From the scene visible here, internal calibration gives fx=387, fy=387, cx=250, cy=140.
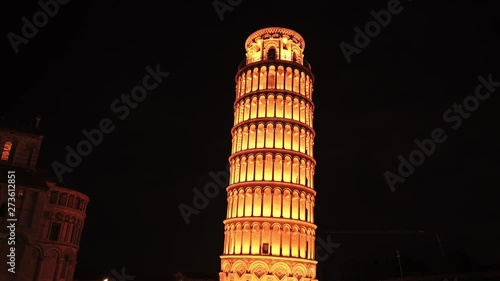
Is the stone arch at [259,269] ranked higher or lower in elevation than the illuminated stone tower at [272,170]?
lower

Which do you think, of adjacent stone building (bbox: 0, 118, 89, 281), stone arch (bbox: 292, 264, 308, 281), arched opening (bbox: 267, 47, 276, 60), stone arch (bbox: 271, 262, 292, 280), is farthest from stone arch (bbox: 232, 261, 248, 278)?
arched opening (bbox: 267, 47, 276, 60)

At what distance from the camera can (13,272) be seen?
94.9ft

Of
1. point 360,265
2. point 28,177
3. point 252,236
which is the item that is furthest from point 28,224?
point 360,265

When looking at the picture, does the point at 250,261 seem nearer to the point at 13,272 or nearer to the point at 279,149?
the point at 279,149

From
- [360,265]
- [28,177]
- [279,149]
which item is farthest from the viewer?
[360,265]

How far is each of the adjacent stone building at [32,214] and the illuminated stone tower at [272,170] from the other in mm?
16242

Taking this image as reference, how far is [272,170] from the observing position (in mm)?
35531

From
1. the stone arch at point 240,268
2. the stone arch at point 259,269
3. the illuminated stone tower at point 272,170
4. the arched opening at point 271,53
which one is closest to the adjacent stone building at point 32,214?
the illuminated stone tower at point 272,170

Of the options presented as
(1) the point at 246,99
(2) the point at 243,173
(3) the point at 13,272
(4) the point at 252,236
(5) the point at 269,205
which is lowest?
(3) the point at 13,272

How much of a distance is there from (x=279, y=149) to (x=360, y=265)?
40076 mm

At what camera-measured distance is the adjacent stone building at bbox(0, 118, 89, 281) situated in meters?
29.7

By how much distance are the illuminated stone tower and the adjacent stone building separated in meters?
16.2

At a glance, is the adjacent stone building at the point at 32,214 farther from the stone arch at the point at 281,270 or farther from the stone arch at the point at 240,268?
the stone arch at the point at 281,270

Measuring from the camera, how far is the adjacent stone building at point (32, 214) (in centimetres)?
2970
